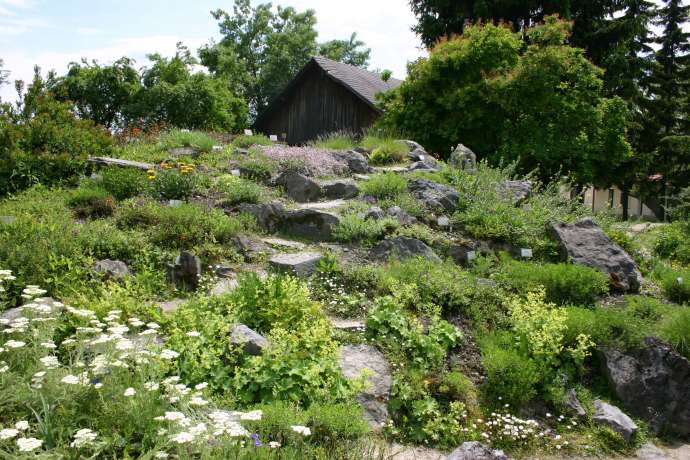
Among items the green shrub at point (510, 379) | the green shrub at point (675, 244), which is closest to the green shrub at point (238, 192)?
the green shrub at point (510, 379)

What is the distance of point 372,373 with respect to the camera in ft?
15.5

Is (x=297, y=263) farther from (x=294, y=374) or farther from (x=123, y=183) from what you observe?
(x=123, y=183)

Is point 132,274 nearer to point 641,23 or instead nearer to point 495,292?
point 495,292

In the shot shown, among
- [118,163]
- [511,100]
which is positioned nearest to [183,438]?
[118,163]

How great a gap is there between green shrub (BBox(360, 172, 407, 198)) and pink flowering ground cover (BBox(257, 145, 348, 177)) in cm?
160

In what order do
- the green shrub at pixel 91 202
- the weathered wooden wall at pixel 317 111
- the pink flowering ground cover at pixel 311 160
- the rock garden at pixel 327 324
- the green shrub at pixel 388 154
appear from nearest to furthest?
the rock garden at pixel 327 324 → the green shrub at pixel 91 202 → the pink flowering ground cover at pixel 311 160 → the green shrub at pixel 388 154 → the weathered wooden wall at pixel 317 111

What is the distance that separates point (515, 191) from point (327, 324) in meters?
5.88

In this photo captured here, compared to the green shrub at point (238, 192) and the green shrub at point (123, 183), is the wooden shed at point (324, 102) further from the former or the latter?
the green shrub at point (123, 183)

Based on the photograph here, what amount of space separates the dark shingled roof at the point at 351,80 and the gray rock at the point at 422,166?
8471 millimetres

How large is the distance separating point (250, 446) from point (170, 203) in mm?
5607

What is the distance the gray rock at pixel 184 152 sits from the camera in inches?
456

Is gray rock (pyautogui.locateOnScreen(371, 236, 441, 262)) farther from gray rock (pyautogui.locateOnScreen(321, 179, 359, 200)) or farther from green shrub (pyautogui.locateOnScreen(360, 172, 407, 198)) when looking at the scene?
gray rock (pyautogui.locateOnScreen(321, 179, 359, 200))

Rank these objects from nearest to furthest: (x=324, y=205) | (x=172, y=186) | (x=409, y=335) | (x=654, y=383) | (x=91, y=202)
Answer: (x=409, y=335), (x=654, y=383), (x=91, y=202), (x=172, y=186), (x=324, y=205)

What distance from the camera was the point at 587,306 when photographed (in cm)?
688
